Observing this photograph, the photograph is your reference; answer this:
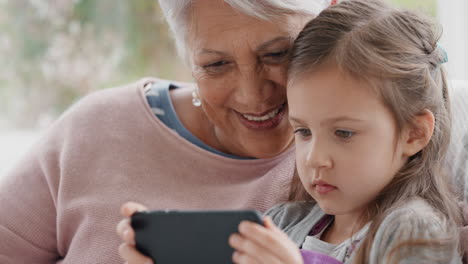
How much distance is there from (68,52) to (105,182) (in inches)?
49.5

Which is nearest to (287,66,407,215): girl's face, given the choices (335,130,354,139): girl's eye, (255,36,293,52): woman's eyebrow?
(335,130,354,139): girl's eye

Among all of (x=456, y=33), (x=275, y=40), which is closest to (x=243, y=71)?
(x=275, y=40)

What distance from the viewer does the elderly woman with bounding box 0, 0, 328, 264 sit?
1.73 meters

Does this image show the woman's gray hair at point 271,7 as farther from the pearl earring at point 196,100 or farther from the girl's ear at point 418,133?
the girl's ear at point 418,133

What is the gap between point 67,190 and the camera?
201 cm

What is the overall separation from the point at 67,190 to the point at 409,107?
104cm

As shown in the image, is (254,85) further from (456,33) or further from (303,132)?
(456,33)

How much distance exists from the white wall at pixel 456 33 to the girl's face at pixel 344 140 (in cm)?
147

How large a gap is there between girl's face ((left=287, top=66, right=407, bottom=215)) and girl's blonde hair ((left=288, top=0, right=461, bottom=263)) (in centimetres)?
2

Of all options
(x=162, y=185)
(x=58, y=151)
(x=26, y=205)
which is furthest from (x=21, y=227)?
(x=162, y=185)

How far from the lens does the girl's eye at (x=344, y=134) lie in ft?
4.61

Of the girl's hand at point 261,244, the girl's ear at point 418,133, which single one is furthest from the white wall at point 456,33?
the girl's hand at point 261,244

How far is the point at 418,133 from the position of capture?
57.4 inches

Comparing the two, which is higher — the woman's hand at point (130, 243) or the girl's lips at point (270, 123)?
the woman's hand at point (130, 243)
